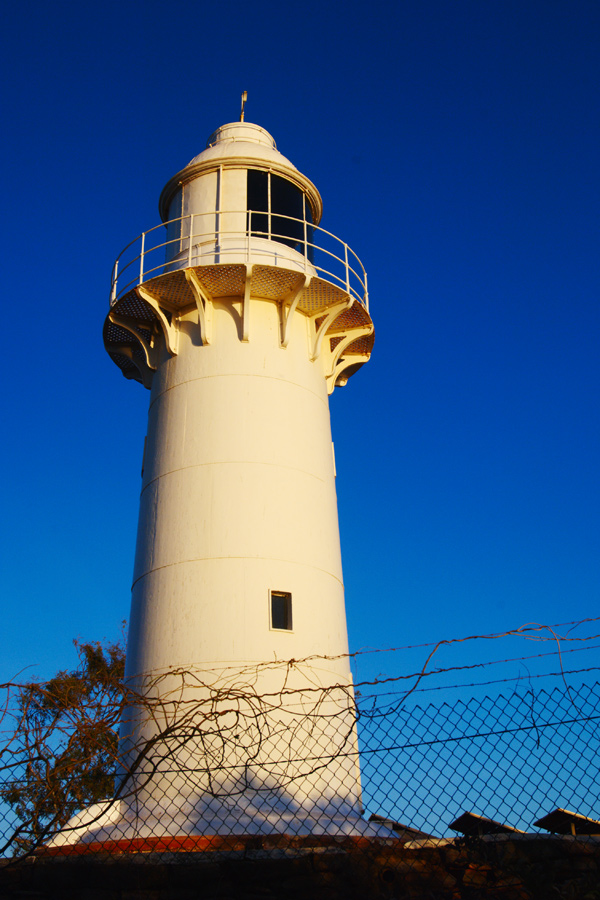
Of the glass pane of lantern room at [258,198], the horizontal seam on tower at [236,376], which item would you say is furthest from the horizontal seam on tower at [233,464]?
the glass pane of lantern room at [258,198]

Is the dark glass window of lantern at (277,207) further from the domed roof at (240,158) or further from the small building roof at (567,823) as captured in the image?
the small building roof at (567,823)

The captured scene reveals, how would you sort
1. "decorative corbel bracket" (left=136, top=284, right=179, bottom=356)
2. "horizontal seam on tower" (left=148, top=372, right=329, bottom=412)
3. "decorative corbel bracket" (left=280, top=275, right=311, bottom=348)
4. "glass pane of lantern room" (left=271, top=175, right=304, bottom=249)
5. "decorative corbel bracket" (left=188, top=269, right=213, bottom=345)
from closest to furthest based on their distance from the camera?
"horizontal seam on tower" (left=148, top=372, right=329, bottom=412)
"decorative corbel bracket" (left=188, top=269, right=213, bottom=345)
"decorative corbel bracket" (left=280, top=275, right=311, bottom=348)
"decorative corbel bracket" (left=136, top=284, right=179, bottom=356)
"glass pane of lantern room" (left=271, top=175, right=304, bottom=249)

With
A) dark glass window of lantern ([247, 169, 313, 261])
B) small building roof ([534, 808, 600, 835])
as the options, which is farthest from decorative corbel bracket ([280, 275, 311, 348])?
small building roof ([534, 808, 600, 835])

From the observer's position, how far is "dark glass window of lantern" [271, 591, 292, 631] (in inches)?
461

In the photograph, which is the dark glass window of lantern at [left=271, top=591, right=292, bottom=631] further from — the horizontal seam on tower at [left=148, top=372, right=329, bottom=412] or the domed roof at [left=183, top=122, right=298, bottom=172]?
the domed roof at [left=183, top=122, right=298, bottom=172]

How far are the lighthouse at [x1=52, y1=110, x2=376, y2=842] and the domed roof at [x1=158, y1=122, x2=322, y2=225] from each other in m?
0.05

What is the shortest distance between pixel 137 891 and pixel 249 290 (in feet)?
32.7

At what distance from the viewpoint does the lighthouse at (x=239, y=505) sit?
1030cm

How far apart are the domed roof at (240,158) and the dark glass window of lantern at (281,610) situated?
8745 mm

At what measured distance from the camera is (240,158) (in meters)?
16.0

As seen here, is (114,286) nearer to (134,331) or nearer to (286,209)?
(134,331)

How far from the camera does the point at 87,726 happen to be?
6.68 m

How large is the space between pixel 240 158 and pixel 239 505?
24.6 feet

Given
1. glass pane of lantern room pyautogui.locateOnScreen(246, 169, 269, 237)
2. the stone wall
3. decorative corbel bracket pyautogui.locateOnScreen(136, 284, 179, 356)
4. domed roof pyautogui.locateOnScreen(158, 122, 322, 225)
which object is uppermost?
domed roof pyautogui.locateOnScreen(158, 122, 322, 225)
